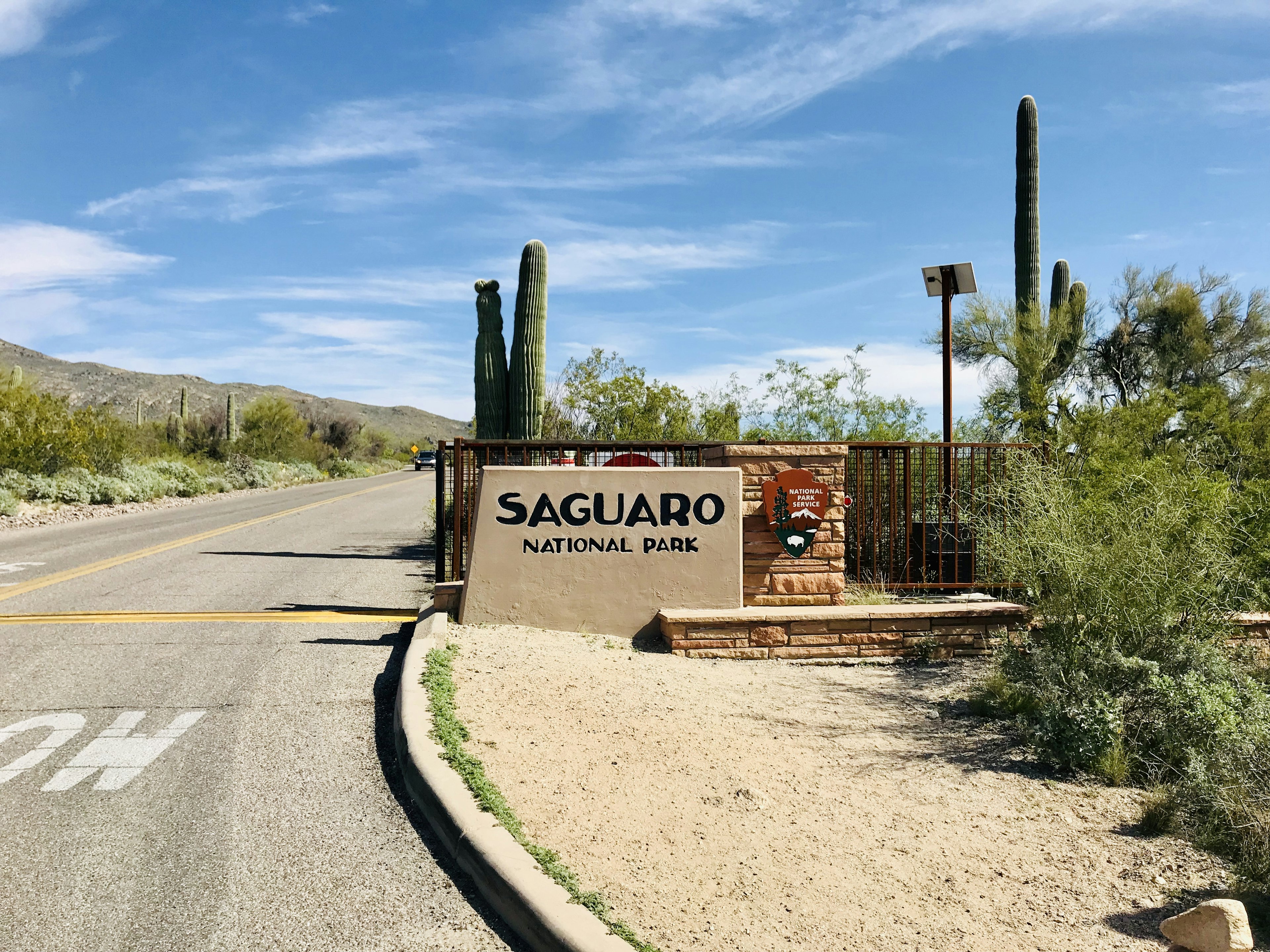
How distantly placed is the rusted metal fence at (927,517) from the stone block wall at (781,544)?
0.73m

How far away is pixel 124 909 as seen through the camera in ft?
12.7

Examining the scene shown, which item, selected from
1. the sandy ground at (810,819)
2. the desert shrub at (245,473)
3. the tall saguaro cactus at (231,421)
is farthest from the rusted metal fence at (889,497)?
the tall saguaro cactus at (231,421)

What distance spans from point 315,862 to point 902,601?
699cm

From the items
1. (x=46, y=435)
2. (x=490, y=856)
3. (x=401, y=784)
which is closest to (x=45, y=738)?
(x=401, y=784)

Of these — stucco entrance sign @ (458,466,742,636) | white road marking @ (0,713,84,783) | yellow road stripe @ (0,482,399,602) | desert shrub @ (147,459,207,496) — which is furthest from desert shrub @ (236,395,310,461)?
white road marking @ (0,713,84,783)

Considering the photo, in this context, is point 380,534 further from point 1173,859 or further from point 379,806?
point 1173,859

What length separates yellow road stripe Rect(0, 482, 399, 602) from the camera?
11.5m

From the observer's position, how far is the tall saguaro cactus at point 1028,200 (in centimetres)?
1945

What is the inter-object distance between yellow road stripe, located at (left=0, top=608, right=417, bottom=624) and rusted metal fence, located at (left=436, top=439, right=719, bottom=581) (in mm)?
858

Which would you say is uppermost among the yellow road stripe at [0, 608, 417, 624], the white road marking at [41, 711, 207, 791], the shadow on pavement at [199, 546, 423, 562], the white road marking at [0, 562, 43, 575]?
the white road marking at [0, 562, 43, 575]

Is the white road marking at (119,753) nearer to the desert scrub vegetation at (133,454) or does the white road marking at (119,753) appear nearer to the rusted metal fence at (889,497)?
the rusted metal fence at (889,497)

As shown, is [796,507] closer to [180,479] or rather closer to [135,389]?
[180,479]

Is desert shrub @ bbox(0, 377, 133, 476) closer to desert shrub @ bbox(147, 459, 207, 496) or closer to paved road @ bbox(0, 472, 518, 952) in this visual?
desert shrub @ bbox(147, 459, 207, 496)

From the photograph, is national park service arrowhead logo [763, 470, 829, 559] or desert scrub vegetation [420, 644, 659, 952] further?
national park service arrowhead logo [763, 470, 829, 559]
